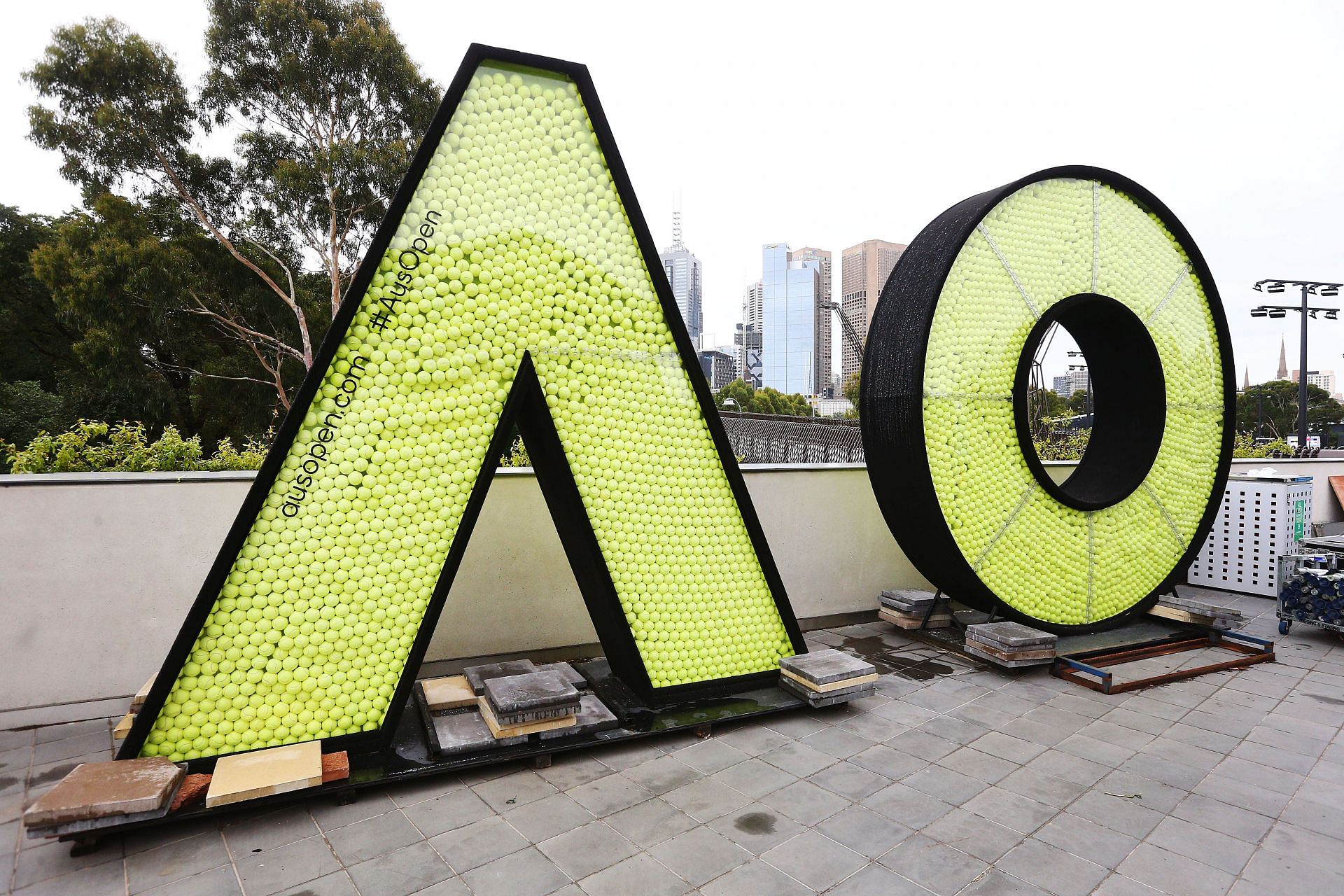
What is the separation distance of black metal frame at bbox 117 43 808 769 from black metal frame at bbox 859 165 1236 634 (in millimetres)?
1543

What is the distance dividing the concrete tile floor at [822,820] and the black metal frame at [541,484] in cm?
48

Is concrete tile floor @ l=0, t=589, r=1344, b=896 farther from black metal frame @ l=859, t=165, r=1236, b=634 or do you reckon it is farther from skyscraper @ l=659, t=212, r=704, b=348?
skyscraper @ l=659, t=212, r=704, b=348

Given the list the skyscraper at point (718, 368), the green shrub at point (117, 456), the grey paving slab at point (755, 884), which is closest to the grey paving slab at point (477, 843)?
the grey paving slab at point (755, 884)

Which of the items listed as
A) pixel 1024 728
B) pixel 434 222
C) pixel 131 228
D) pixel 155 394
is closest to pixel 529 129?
pixel 434 222

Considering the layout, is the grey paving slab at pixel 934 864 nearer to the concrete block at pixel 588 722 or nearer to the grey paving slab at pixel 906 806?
the grey paving slab at pixel 906 806

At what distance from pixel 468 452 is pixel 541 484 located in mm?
679

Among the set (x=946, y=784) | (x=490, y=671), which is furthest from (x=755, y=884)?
(x=490, y=671)

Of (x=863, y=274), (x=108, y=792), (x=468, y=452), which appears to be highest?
(x=863, y=274)

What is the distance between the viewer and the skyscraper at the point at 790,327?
83.9 m

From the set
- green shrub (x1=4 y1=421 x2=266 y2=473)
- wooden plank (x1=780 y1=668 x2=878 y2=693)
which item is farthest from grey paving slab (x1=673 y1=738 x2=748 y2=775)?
green shrub (x1=4 y1=421 x2=266 y2=473)

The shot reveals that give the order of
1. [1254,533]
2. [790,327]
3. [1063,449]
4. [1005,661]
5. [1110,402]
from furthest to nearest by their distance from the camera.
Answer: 1. [790,327]
2. [1063,449]
3. [1254,533]
4. [1110,402]
5. [1005,661]

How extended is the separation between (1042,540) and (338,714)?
5561mm

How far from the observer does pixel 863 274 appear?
8475 cm

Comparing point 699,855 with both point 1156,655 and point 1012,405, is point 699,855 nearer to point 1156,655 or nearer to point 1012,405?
point 1012,405
